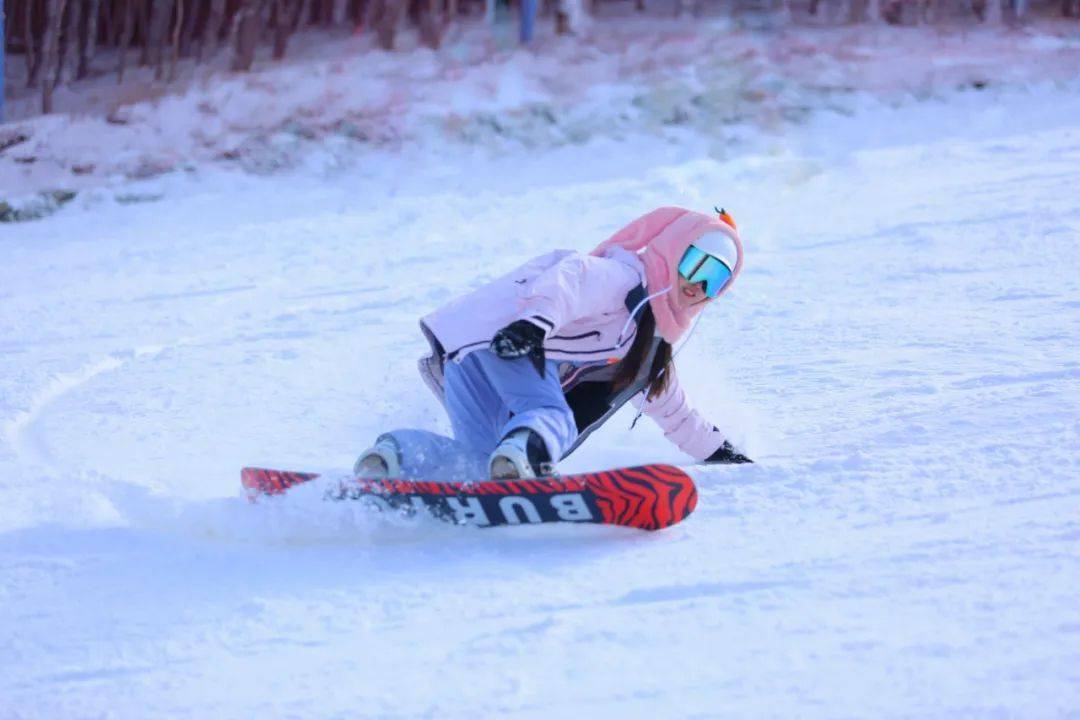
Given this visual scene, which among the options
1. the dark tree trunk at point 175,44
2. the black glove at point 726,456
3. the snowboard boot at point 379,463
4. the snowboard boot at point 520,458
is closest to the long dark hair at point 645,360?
the black glove at point 726,456

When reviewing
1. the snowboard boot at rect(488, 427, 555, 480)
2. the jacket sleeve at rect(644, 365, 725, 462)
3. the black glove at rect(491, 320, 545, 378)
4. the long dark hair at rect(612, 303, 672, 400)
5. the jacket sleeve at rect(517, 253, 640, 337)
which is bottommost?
the jacket sleeve at rect(644, 365, 725, 462)

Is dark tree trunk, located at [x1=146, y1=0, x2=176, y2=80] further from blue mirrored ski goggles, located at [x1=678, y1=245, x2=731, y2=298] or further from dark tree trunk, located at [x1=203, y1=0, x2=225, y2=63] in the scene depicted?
blue mirrored ski goggles, located at [x1=678, y1=245, x2=731, y2=298]

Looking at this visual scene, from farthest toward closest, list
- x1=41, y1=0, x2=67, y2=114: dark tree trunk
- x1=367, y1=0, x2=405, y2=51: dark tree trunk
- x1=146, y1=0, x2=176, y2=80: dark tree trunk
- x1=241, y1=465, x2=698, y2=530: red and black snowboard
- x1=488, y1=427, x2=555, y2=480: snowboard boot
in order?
x1=367, y1=0, x2=405, y2=51: dark tree trunk < x1=146, y1=0, x2=176, y2=80: dark tree trunk < x1=41, y1=0, x2=67, y2=114: dark tree trunk < x1=488, y1=427, x2=555, y2=480: snowboard boot < x1=241, y1=465, x2=698, y2=530: red and black snowboard

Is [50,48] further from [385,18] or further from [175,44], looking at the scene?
[385,18]

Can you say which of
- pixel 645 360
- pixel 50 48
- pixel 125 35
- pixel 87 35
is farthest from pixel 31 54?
pixel 645 360

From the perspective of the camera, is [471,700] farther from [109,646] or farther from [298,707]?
[109,646]

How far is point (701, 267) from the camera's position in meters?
3.44

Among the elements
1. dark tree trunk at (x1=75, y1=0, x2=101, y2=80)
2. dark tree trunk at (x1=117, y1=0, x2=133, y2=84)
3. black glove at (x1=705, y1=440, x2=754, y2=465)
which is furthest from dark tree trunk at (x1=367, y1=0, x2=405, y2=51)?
black glove at (x1=705, y1=440, x2=754, y2=465)

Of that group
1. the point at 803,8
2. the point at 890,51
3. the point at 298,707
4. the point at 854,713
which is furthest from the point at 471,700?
the point at 803,8

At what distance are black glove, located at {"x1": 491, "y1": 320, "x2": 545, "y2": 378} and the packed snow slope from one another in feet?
1.30

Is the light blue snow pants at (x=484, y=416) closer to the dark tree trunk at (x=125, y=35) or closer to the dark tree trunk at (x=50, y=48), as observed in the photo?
the dark tree trunk at (x=50, y=48)

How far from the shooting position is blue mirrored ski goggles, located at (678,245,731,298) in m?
3.44

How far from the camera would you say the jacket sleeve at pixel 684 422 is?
12.2ft

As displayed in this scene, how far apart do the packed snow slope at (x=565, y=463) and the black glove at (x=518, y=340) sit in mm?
396
